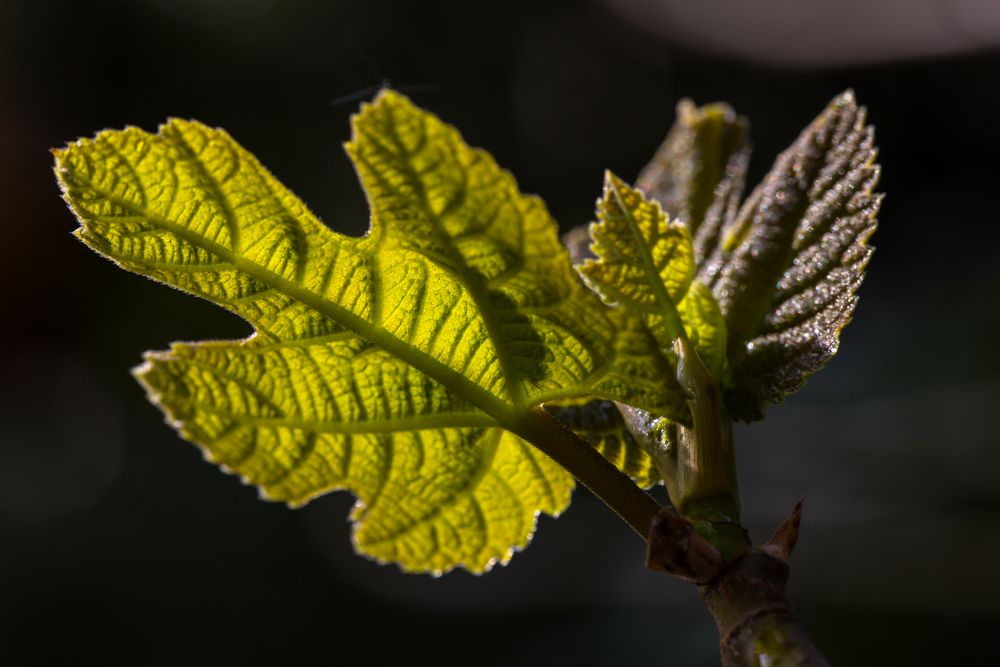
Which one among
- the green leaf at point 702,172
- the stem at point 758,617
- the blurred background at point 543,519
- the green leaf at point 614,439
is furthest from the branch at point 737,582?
the blurred background at point 543,519

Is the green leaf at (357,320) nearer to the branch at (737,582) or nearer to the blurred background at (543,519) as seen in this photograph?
the branch at (737,582)

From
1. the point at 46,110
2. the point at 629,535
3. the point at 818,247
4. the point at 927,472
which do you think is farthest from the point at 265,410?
the point at 46,110

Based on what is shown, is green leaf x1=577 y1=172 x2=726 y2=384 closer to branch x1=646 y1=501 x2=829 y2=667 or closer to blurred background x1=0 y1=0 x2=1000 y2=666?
branch x1=646 y1=501 x2=829 y2=667

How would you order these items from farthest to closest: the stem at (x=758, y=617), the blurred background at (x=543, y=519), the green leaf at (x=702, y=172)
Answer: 1. the blurred background at (x=543, y=519)
2. the green leaf at (x=702, y=172)
3. the stem at (x=758, y=617)

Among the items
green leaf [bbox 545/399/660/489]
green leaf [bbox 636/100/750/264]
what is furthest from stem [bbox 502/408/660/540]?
green leaf [bbox 636/100/750/264]

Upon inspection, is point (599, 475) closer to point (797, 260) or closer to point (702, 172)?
point (797, 260)

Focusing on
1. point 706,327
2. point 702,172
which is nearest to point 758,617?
point 706,327

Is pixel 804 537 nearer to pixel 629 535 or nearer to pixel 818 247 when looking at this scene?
pixel 629 535
